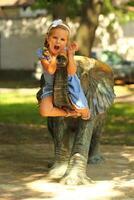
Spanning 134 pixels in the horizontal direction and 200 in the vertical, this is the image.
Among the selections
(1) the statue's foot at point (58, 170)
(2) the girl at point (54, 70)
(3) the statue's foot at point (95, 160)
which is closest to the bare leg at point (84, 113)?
(2) the girl at point (54, 70)

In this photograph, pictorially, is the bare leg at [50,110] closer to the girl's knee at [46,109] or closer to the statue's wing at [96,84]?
the girl's knee at [46,109]

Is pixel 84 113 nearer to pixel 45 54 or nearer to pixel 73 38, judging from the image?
pixel 45 54

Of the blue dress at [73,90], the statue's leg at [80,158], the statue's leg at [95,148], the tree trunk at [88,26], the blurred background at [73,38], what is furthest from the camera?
the tree trunk at [88,26]

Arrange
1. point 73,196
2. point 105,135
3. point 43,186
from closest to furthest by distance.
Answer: point 73,196 < point 43,186 < point 105,135

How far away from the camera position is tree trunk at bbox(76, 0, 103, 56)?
1962 centimetres

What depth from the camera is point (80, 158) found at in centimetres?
686

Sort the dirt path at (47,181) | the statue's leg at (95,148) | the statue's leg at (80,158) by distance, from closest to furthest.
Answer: the dirt path at (47,181), the statue's leg at (80,158), the statue's leg at (95,148)

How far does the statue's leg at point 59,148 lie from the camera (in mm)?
7215

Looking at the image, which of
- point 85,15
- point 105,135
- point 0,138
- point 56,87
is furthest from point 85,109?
point 85,15

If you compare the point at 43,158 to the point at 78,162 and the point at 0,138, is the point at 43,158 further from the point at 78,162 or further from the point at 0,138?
the point at 0,138

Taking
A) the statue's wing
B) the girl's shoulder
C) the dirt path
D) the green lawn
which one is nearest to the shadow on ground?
the dirt path

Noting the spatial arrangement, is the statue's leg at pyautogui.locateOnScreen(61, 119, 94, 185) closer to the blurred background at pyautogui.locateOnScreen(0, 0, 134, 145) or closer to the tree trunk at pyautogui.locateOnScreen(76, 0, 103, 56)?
the blurred background at pyautogui.locateOnScreen(0, 0, 134, 145)

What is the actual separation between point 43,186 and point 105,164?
5.53ft

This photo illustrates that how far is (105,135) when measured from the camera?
12.7 meters
